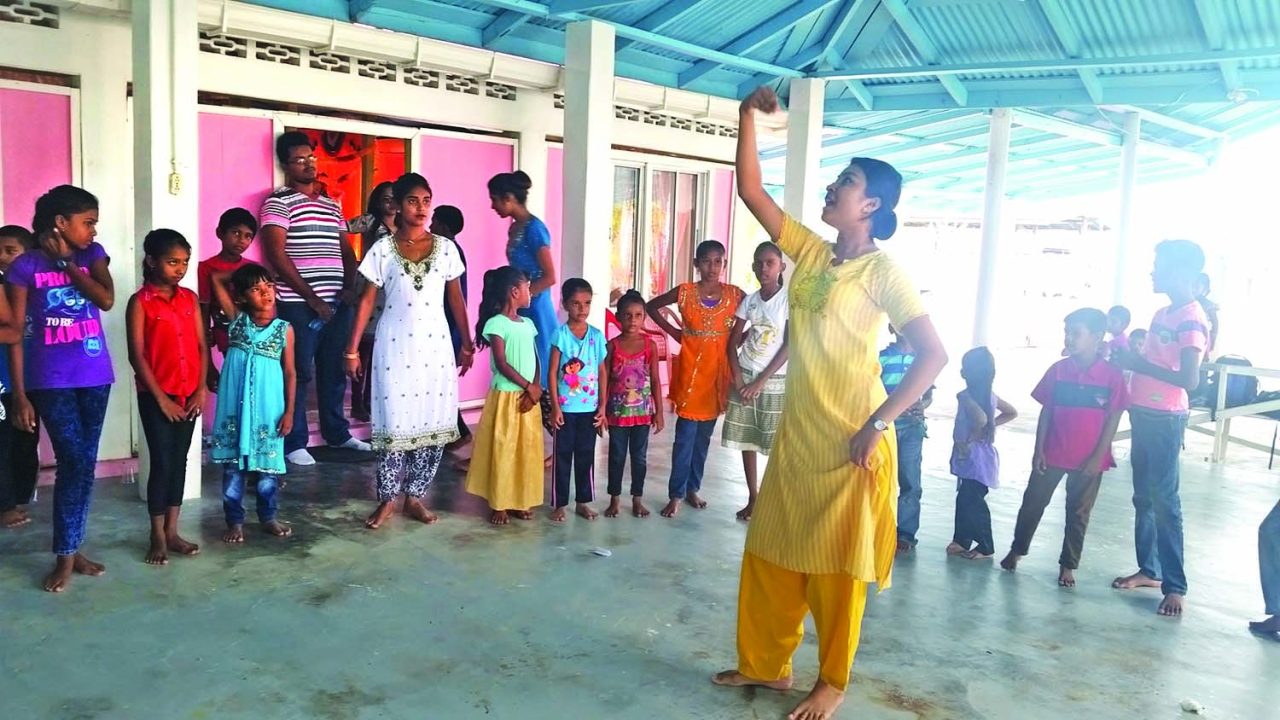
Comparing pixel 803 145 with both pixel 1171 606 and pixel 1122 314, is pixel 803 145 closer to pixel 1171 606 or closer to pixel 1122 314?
pixel 1122 314

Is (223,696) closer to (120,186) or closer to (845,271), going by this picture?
(845,271)

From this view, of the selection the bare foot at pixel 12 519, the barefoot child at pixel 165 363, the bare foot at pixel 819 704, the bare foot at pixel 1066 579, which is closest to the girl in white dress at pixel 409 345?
the barefoot child at pixel 165 363

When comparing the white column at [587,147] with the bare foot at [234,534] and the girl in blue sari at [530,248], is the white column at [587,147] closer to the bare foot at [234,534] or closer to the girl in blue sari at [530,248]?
the girl in blue sari at [530,248]

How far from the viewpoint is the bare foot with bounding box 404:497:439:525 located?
16.5 feet

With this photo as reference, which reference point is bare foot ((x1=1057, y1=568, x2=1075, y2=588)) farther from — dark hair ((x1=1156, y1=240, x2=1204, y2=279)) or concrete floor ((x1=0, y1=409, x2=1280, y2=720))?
dark hair ((x1=1156, y1=240, x2=1204, y2=279))

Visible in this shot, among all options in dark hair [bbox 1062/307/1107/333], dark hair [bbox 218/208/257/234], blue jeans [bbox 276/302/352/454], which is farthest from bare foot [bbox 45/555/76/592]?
dark hair [bbox 1062/307/1107/333]

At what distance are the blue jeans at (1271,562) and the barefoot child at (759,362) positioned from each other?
2.15m

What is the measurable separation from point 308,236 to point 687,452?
2.63 meters

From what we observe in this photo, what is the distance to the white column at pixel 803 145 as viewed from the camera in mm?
8570

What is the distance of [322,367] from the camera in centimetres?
639

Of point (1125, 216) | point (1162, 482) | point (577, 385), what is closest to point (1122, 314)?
point (1162, 482)

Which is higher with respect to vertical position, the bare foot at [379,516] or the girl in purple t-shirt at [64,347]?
Result: the girl in purple t-shirt at [64,347]

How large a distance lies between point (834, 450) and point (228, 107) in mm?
4590

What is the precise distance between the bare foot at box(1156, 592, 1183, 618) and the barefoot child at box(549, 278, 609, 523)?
2654mm
